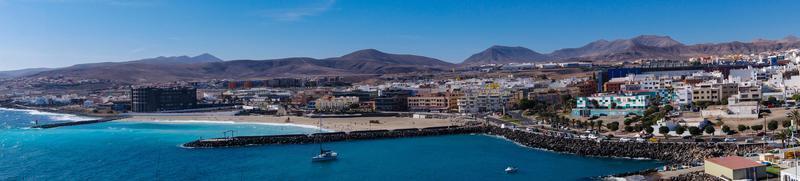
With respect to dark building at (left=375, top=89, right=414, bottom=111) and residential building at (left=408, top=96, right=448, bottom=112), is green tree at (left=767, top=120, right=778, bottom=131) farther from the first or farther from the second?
dark building at (left=375, top=89, right=414, bottom=111)

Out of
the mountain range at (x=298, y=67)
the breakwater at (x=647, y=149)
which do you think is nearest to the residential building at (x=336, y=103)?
the breakwater at (x=647, y=149)

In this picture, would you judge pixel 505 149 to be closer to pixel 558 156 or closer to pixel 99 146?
pixel 558 156

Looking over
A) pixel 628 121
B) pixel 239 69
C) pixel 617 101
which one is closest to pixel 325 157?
pixel 628 121

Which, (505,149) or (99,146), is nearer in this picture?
(505,149)

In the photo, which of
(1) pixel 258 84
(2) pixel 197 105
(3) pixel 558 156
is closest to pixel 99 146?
(3) pixel 558 156

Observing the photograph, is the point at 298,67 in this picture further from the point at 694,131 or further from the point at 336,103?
the point at 694,131
